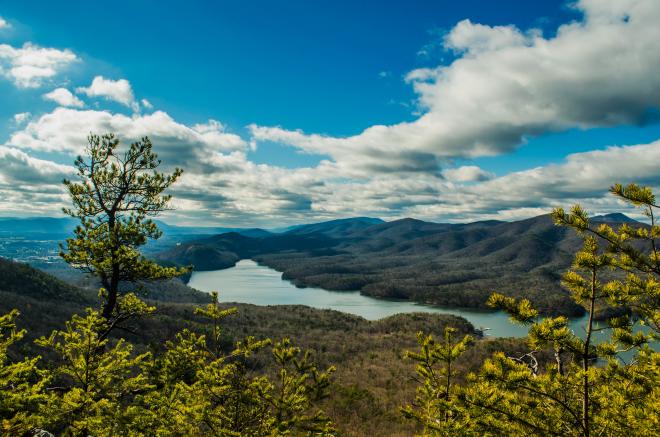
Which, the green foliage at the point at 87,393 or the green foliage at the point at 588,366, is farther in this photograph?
the green foliage at the point at 87,393

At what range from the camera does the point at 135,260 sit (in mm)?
12914

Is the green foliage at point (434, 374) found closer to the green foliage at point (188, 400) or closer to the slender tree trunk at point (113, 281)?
the green foliage at point (188, 400)

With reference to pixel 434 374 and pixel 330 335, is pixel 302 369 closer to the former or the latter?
pixel 434 374

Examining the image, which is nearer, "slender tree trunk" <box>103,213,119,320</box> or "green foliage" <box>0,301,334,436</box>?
"green foliage" <box>0,301,334,436</box>

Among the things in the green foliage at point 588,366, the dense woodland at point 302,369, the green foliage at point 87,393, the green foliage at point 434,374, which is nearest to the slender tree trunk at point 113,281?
the dense woodland at point 302,369

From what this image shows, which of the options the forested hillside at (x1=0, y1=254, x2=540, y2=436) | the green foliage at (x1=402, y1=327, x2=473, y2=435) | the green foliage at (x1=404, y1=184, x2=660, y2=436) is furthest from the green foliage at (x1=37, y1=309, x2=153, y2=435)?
the forested hillside at (x1=0, y1=254, x2=540, y2=436)

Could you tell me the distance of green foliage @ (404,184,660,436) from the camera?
5445 millimetres

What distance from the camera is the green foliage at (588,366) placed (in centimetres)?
545

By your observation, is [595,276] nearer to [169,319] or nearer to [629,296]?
[629,296]

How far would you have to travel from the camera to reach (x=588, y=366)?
5.93m

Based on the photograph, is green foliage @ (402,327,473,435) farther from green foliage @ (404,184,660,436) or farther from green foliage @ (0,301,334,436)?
green foliage @ (0,301,334,436)

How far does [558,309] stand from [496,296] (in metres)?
161

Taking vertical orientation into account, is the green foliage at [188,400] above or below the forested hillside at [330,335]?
above

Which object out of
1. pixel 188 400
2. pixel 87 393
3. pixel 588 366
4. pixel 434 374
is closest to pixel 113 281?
pixel 87 393
